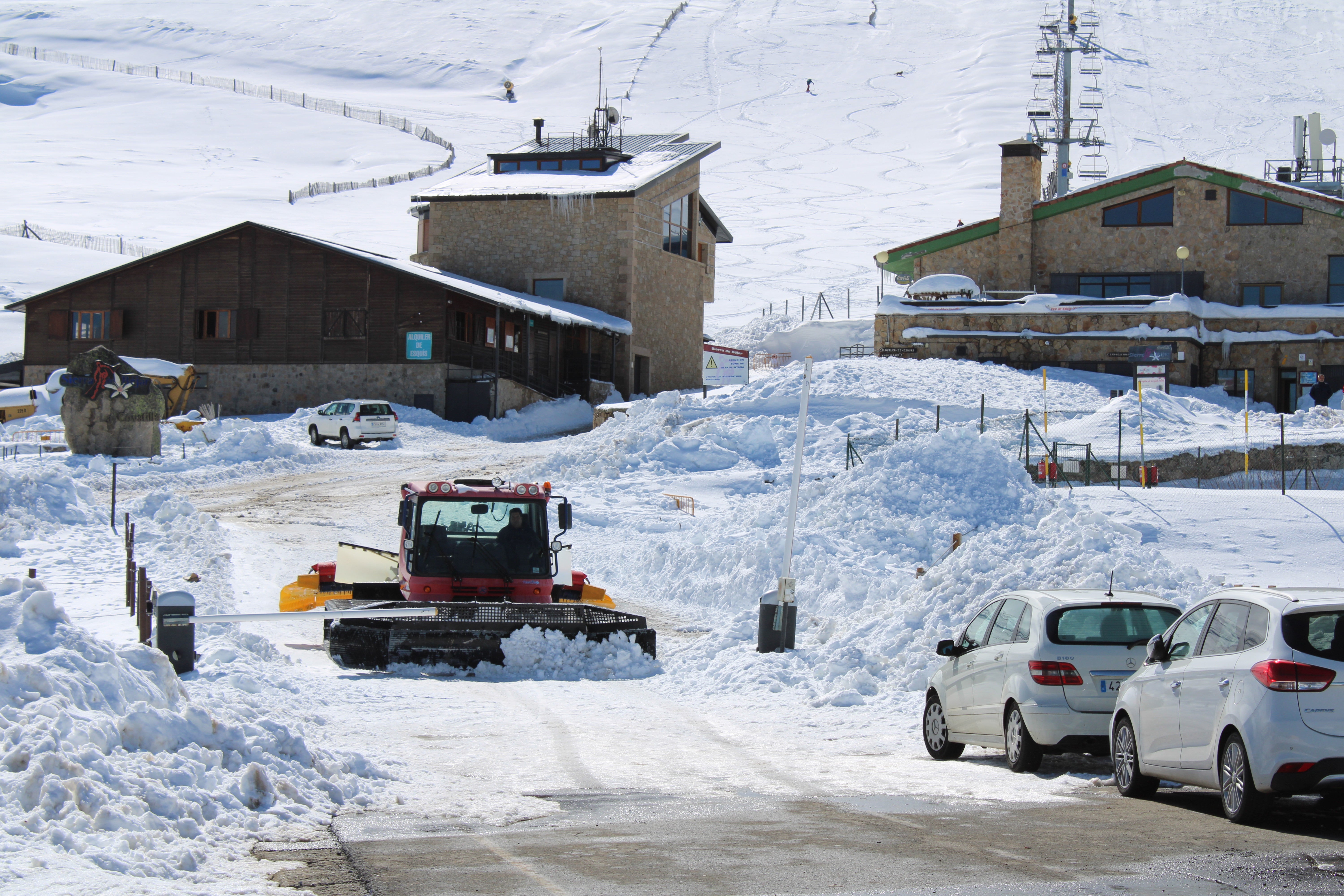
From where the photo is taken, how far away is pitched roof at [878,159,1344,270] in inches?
1713

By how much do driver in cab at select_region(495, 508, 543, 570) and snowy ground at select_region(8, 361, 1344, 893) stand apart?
5.49 ft

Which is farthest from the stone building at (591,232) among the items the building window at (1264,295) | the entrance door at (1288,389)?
the entrance door at (1288,389)

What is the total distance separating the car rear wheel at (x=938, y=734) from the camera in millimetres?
10984

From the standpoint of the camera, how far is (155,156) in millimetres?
105312

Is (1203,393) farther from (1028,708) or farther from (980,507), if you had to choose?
(1028,708)

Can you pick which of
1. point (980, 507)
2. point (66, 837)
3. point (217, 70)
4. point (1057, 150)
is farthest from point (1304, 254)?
point (217, 70)

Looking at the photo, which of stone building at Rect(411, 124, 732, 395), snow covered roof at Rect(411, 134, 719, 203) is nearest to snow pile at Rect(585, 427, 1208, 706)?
stone building at Rect(411, 124, 732, 395)

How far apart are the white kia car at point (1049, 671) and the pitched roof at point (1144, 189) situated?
35608 millimetres

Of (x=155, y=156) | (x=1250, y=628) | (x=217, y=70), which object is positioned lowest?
(x=1250, y=628)

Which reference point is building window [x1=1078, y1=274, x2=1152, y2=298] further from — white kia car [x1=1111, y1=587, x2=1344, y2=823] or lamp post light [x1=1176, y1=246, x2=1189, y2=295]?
white kia car [x1=1111, y1=587, x2=1344, y2=823]

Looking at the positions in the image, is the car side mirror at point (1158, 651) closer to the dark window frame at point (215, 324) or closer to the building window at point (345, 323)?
the building window at point (345, 323)

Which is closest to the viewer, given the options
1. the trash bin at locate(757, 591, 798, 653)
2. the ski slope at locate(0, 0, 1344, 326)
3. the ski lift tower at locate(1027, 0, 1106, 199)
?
the trash bin at locate(757, 591, 798, 653)

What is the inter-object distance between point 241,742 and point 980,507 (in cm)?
1589

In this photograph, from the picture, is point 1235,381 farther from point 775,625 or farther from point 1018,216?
point 775,625
